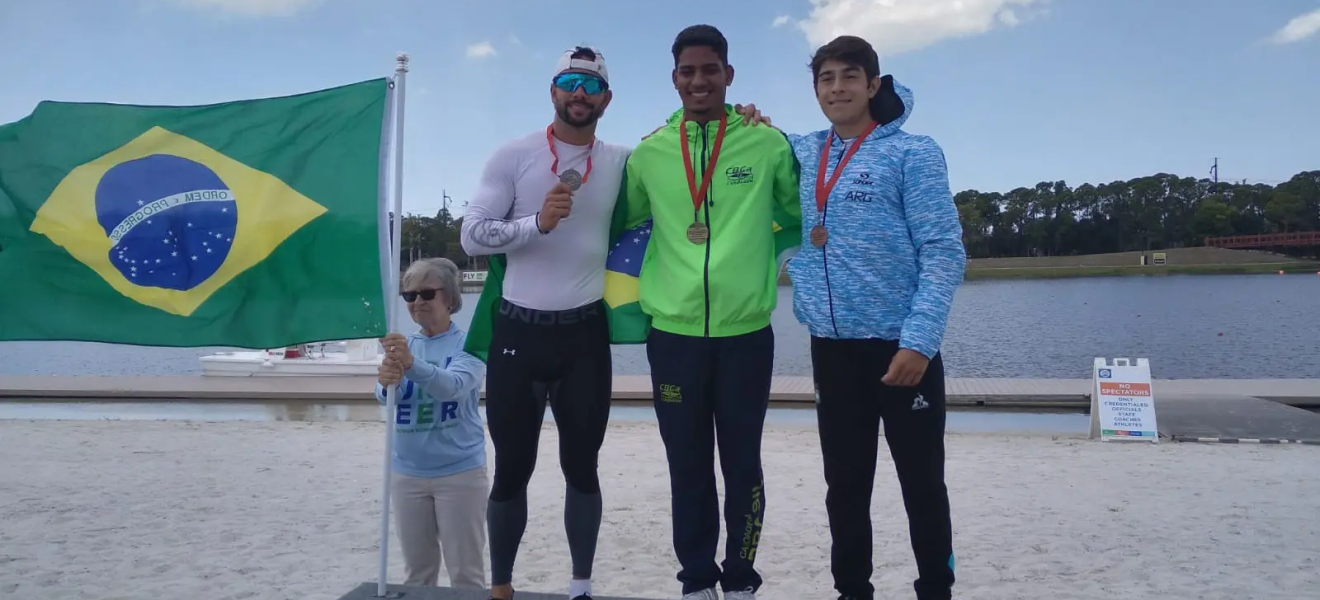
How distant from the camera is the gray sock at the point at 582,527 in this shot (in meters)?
3.23

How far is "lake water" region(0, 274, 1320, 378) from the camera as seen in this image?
21734 millimetres

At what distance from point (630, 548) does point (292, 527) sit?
2691 mm

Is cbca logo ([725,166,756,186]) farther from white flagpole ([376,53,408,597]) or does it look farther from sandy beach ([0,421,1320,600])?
sandy beach ([0,421,1320,600])

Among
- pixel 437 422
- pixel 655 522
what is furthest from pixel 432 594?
pixel 655 522

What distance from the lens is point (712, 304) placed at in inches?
116

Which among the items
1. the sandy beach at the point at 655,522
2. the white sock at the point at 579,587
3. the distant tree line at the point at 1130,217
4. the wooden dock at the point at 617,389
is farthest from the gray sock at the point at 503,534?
the distant tree line at the point at 1130,217

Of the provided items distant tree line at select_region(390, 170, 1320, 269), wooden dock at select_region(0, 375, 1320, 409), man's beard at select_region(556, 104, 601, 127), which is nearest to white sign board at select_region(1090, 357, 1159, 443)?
wooden dock at select_region(0, 375, 1320, 409)

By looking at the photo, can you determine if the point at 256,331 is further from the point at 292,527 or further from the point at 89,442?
the point at 89,442

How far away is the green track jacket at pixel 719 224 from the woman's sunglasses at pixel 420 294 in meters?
1.25

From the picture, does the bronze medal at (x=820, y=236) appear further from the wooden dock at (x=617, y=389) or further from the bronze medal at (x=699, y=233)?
the wooden dock at (x=617, y=389)

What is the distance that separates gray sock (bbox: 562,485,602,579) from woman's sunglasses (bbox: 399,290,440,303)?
4.01ft

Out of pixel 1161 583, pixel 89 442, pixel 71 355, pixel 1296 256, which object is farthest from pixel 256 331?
pixel 1296 256

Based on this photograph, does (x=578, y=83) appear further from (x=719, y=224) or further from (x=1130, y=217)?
(x=1130, y=217)

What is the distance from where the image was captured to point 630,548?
612cm
